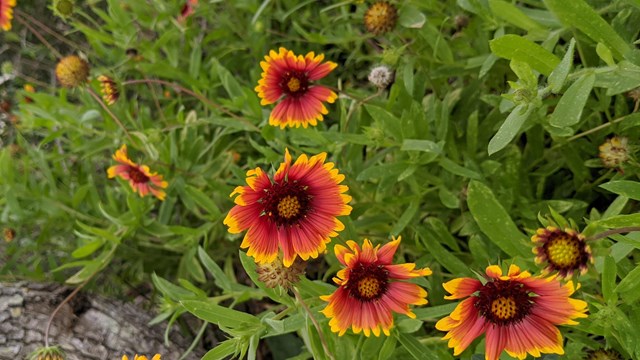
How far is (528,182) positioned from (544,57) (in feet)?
1.73

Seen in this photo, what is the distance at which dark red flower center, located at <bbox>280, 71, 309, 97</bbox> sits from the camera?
168 cm

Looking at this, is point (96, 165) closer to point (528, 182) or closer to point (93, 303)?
point (93, 303)

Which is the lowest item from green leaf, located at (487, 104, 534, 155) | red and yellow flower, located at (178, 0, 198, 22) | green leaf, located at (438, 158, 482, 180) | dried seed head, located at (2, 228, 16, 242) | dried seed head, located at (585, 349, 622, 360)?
dried seed head, located at (2, 228, 16, 242)

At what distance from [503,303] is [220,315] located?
0.67 metres

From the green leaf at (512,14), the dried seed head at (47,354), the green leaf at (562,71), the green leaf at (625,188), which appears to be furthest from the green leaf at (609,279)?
the dried seed head at (47,354)

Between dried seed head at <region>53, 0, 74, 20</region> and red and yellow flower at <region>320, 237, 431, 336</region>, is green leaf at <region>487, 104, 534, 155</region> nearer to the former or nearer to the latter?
red and yellow flower at <region>320, 237, 431, 336</region>

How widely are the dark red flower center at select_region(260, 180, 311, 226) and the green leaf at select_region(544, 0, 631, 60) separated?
0.75 m

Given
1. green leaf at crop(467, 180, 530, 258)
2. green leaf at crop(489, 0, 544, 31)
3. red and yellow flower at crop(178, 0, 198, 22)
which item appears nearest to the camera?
green leaf at crop(467, 180, 530, 258)

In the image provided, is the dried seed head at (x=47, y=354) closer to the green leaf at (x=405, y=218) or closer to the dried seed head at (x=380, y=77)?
the green leaf at (x=405, y=218)

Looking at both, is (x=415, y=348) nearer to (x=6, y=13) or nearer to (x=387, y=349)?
(x=387, y=349)

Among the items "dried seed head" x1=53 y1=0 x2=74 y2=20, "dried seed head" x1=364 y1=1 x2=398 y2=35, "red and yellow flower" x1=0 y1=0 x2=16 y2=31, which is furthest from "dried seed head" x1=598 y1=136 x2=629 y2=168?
"red and yellow flower" x1=0 y1=0 x2=16 y2=31

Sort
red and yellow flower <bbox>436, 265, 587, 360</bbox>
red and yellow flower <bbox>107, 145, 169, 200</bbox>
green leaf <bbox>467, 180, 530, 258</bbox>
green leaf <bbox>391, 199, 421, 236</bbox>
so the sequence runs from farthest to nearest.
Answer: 1. red and yellow flower <bbox>107, 145, 169, 200</bbox>
2. green leaf <bbox>391, 199, 421, 236</bbox>
3. green leaf <bbox>467, 180, 530, 258</bbox>
4. red and yellow flower <bbox>436, 265, 587, 360</bbox>

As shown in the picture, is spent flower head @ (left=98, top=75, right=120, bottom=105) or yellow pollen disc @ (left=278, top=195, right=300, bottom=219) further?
spent flower head @ (left=98, top=75, right=120, bottom=105)

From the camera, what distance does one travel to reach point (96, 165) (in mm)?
2801
